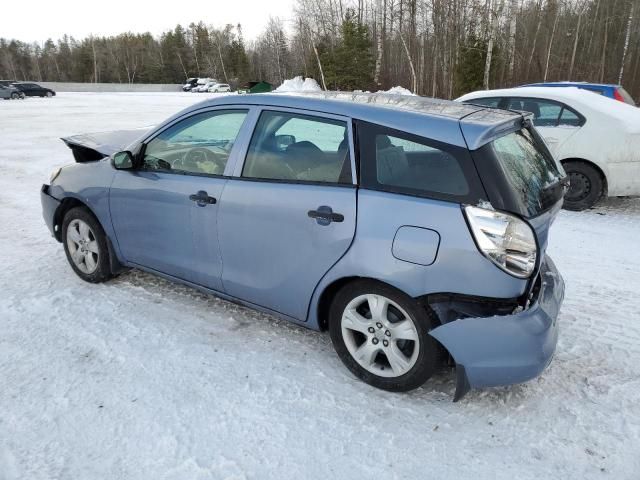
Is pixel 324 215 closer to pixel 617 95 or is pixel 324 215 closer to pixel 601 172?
pixel 601 172

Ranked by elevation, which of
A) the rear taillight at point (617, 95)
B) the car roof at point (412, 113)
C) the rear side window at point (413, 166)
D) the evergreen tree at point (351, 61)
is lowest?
the rear side window at point (413, 166)

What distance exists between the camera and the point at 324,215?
2.73 meters

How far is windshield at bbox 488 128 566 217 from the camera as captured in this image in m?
2.48

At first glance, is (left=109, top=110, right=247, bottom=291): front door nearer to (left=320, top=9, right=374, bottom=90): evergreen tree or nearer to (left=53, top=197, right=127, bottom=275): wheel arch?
(left=53, top=197, right=127, bottom=275): wheel arch

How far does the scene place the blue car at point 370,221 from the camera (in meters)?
2.40

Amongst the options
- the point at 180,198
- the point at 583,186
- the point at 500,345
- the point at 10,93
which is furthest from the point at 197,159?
the point at 10,93

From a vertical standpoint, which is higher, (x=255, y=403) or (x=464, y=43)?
(x=464, y=43)

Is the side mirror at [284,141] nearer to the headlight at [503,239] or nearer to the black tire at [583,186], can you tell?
the headlight at [503,239]

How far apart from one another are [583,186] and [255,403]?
18.5 ft

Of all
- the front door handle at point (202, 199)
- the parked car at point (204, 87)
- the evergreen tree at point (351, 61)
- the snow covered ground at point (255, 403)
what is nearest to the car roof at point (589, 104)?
the snow covered ground at point (255, 403)

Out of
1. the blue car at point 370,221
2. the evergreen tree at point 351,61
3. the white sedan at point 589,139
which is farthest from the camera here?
the evergreen tree at point 351,61

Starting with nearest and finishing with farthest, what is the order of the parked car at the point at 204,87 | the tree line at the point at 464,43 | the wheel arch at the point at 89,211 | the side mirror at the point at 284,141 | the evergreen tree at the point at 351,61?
the side mirror at the point at 284,141 < the wheel arch at the point at 89,211 < the tree line at the point at 464,43 < the evergreen tree at the point at 351,61 < the parked car at the point at 204,87

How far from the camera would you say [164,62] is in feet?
271

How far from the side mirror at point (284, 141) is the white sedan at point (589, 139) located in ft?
15.0
